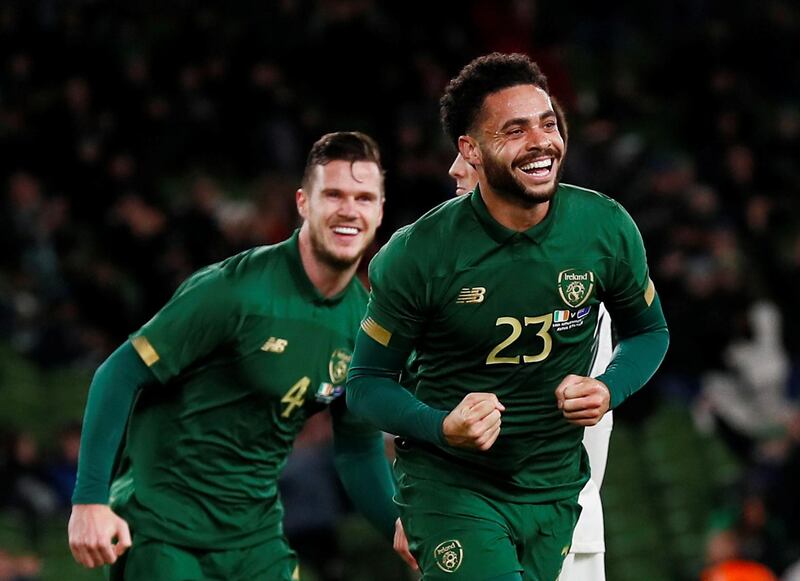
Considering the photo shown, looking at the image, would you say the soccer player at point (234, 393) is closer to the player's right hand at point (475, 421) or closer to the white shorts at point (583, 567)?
the white shorts at point (583, 567)

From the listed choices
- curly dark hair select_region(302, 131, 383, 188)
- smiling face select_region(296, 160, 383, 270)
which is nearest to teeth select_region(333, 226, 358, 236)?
smiling face select_region(296, 160, 383, 270)

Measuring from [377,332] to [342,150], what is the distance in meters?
1.22

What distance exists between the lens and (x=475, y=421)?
12.6 feet

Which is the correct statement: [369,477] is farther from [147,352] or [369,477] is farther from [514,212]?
[514,212]

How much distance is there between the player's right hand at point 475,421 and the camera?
12.6 feet

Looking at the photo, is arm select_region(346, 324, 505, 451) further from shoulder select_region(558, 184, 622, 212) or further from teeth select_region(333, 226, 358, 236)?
teeth select_region(333, 226, 358, 236)

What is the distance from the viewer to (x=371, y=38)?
1312cm

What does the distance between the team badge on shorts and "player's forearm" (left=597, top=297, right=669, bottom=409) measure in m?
0.59

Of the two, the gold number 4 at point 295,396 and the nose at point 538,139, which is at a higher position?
the nose at point 538,139

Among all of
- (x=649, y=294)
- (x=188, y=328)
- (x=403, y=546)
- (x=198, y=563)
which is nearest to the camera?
(x=649, y=294)

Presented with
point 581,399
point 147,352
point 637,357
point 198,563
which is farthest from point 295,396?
point 581,399

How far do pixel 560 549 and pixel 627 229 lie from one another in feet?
3.17

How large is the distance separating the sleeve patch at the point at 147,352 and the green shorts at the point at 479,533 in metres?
1.00

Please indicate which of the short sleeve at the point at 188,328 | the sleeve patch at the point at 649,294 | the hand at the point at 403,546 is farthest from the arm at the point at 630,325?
the short sleeve at the point at 188,328
